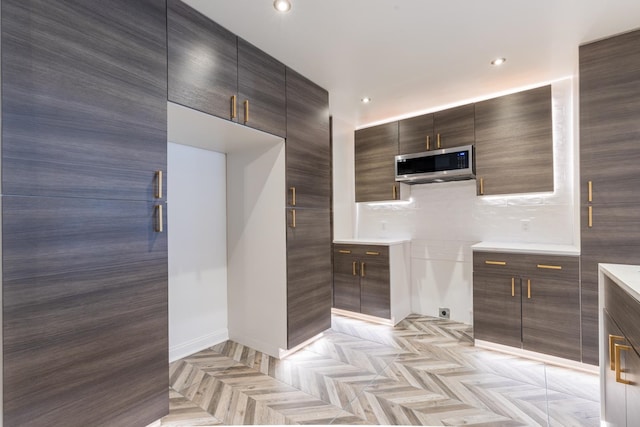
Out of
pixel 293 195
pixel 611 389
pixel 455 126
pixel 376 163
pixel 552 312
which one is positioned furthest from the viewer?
pixel 376 163

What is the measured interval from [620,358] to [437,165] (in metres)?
2.29

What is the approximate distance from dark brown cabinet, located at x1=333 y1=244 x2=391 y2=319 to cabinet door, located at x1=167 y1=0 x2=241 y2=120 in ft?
7.09

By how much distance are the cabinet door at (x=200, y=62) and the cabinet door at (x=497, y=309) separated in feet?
8.56

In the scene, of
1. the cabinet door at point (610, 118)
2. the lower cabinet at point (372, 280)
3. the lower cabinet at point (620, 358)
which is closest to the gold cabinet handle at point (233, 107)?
the lower cabinet at point (372, 280)

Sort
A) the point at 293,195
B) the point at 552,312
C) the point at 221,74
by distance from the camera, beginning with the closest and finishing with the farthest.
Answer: the point at 221,74 < the point at 552,312 < the point at 293,195

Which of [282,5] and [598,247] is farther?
[598,247]

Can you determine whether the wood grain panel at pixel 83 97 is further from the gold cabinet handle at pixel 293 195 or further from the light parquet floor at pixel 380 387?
the light parquet floor at pixel 380 387

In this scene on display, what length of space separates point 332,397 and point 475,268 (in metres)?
1.73

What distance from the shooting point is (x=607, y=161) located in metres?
2.15

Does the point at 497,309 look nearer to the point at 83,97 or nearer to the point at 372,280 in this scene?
the point at 372,280

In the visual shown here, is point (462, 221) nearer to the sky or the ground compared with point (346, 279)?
nearer to the sky

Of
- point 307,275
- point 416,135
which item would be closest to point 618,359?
point 307,275

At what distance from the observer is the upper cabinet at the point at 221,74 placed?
173 cm

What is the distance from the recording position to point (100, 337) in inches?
55.1
